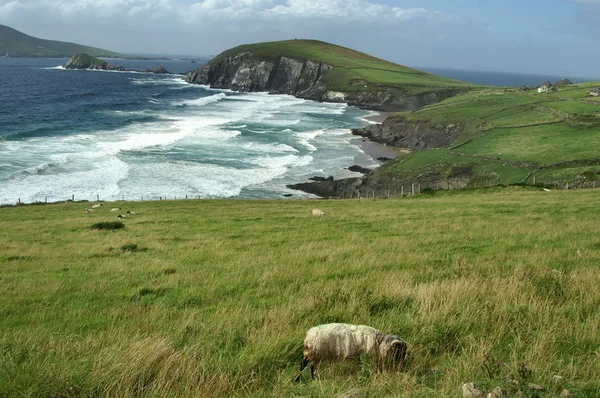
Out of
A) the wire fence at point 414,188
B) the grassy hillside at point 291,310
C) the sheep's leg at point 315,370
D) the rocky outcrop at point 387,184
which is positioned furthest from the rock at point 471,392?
the rocky outcrop at point 387,184

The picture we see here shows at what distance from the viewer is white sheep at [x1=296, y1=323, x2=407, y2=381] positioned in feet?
19.9

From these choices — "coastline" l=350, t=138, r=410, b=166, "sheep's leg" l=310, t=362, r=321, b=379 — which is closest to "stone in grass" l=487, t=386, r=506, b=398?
"sheep's leg" l=310, t=362, r=321, b=379

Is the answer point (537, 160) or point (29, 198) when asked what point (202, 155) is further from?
point (537, 160)

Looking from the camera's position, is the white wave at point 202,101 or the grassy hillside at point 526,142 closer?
the grassy hillside at point 526,142

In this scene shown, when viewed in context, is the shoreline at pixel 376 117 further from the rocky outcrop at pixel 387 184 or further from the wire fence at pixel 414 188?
the wire fence at pixel 414 188

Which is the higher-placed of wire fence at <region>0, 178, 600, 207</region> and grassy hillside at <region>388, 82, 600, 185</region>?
grassy hillside at <region>388, 82, 600, 185</region>

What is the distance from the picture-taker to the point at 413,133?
9175cm

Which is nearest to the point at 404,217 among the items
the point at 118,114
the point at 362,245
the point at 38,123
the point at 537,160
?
the point at 362,245

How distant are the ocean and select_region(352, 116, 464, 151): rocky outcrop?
588cm

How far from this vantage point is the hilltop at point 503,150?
5184 cm

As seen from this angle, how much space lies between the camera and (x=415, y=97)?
505 ft

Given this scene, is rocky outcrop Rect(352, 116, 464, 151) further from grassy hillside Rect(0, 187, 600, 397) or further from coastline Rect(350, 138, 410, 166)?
grassy hillside Rect(0, 187, 600, 397)

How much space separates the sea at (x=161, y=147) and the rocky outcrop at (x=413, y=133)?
19.6 ft

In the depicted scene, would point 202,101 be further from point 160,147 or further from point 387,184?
point 387,184
